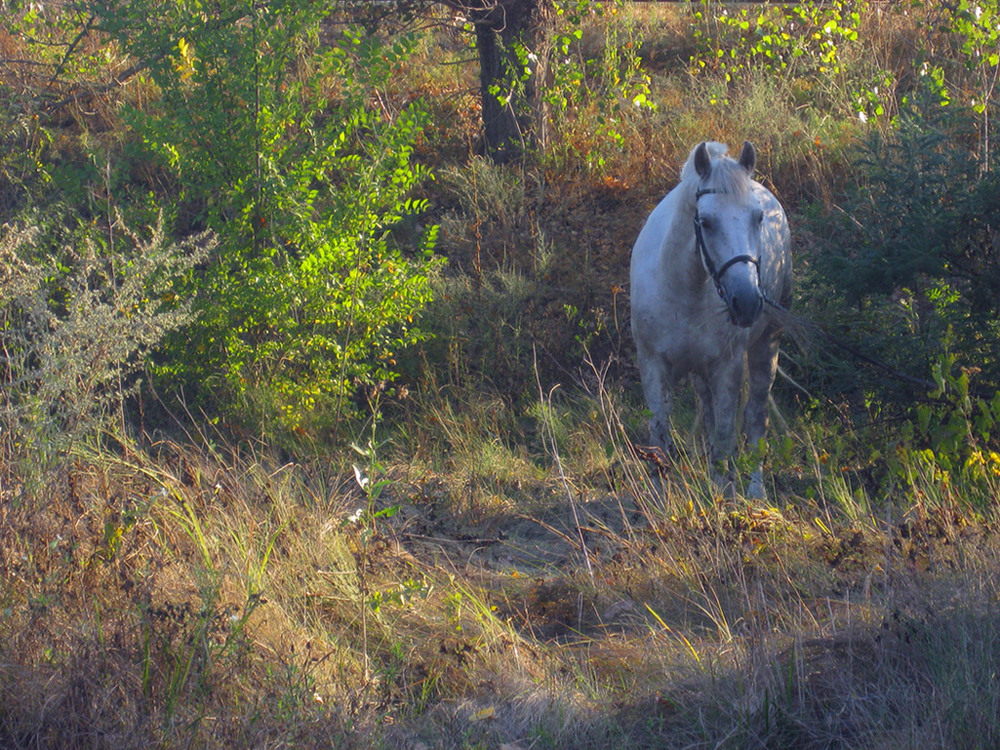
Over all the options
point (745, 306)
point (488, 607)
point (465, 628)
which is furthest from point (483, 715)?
point (745, 306)

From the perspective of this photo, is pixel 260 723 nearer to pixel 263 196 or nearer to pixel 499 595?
pixel 499 595

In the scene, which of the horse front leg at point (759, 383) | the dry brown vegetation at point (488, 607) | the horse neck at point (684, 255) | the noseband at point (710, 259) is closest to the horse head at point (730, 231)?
the noseband at point (710, 259)

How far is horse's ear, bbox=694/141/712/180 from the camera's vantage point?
4629 mm

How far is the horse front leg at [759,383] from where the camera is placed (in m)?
6.20

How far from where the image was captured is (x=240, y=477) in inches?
168

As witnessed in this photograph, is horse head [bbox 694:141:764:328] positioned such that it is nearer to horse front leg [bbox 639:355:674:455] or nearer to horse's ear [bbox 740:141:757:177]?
horse's ear [bbox 740:141:757:177]

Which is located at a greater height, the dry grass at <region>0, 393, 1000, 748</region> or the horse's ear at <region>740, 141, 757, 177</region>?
the horse's ear at <region>740, 141, 757, 177</region>

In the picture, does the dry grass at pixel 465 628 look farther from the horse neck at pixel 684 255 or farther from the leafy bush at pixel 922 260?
the leafy bush at pixel 922 260

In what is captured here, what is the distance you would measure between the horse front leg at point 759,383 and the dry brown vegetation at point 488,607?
2.20 ft

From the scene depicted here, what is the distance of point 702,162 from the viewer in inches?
184

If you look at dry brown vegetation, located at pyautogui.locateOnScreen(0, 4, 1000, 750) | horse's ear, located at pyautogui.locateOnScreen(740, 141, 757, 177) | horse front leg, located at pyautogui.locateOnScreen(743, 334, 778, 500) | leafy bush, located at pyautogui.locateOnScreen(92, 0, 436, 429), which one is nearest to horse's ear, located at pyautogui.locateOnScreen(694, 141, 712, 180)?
horse's ear, located at pyautogui.locateOnScreen(740, 141, 757, 177)

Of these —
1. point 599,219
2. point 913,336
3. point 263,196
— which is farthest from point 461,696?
point 599,219

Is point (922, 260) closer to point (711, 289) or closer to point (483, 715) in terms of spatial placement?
point (711, 289)

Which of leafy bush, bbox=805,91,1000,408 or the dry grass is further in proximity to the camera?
leafy bush, bbox=805,91,1000,408
